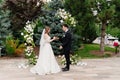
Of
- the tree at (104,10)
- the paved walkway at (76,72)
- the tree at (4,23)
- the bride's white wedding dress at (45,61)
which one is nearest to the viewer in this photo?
the paved walkway at (76,72)

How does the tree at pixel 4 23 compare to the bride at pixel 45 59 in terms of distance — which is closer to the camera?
the bride at pixel 45 59

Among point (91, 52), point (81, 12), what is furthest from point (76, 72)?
point (81, 12)

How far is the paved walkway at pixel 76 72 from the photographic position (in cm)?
1351

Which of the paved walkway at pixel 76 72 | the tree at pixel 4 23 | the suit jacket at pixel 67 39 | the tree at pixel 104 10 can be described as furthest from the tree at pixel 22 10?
the suit jacket at pixel 67 39

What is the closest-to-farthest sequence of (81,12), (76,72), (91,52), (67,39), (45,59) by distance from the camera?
(45,59), (67,39), (76,72), (81,12), (91,52)

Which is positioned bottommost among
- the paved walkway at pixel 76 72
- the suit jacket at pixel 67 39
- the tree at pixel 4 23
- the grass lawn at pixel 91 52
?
the paved walkway at pixel 76 72

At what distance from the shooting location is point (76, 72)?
14742 mm

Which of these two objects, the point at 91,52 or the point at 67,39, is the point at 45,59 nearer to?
the point at 67,39

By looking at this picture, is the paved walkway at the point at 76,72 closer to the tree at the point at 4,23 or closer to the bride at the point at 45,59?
the bride at the point at 45,59

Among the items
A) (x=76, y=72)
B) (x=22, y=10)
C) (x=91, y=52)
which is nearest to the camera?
(x=76, y=72)

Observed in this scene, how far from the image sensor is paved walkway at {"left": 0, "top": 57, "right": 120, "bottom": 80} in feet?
44.3

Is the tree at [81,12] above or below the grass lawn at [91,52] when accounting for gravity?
above

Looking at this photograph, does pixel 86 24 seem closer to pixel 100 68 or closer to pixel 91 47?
pixel 91 47

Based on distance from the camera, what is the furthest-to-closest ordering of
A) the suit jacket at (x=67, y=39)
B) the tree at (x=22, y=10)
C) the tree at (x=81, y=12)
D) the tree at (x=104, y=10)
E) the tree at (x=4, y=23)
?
1. the tree at (x=22, y=10)
2. the tree at (x=4, y=23)
3. the tree at (x=81, y=12)
4. the tree at (x=104, y=10)
5. the suit jacket at (x=67, y=39)
